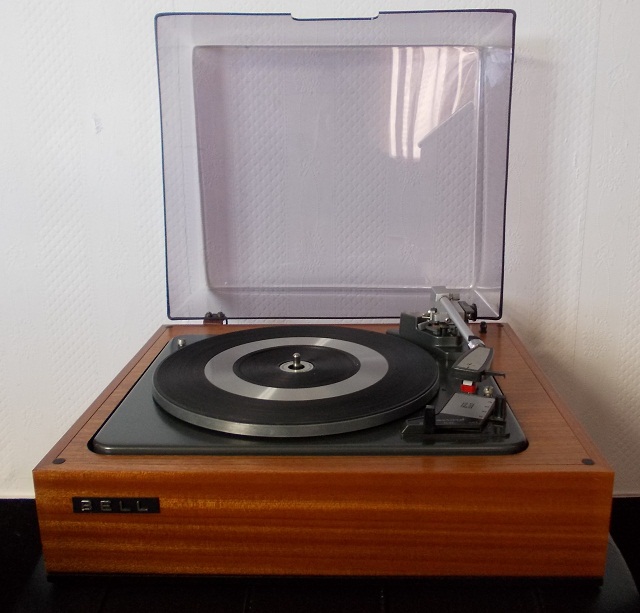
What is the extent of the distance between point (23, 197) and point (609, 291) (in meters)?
1.29

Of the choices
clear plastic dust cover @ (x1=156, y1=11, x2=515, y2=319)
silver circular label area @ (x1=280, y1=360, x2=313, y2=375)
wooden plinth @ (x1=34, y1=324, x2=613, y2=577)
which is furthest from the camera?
clear plastic dust cover @ (x1=156, y1=11, x2=515, y2=319)

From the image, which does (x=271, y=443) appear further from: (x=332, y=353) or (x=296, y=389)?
(x=332, y=353)

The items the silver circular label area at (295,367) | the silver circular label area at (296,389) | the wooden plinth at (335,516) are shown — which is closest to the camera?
the wooden plinth at (335,516)

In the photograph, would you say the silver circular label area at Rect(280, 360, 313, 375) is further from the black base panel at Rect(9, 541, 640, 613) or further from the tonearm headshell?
the black base panel at Rect(9, 541, 640, 613)

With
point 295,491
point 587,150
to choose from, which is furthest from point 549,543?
point 587,150

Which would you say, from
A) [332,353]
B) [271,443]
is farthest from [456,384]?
[271,443]

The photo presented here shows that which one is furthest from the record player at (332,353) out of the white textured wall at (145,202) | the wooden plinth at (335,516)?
the white textured wall at (145,202)

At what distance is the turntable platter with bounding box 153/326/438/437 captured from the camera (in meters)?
0.83

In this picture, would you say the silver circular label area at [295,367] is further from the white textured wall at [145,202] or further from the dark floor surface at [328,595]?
the white textured wall at [145,202]

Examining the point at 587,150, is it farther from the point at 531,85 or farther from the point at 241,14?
the point at 241,14

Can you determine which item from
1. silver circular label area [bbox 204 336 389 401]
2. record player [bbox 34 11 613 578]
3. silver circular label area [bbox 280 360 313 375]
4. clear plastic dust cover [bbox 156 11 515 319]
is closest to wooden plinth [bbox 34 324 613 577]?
record player [bbox 34 11 613 578]

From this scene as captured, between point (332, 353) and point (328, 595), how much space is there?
415 millimetres

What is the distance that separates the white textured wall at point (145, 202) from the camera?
4.31 ft

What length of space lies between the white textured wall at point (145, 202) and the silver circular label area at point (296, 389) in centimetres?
47
